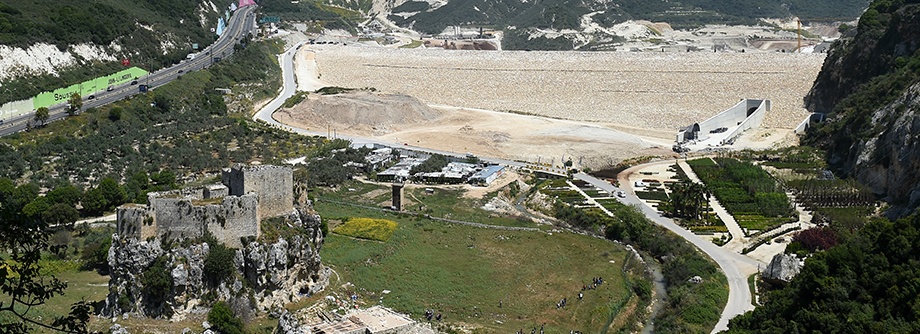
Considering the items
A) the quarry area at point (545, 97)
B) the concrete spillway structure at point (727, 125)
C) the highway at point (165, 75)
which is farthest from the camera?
the quarry area at point (545, 97)

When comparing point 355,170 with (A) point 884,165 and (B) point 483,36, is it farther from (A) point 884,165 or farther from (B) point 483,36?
(B) point 483,36

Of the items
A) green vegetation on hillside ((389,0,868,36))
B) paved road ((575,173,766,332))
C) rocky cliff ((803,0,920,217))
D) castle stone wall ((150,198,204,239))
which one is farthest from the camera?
green vegetation on hillside ((389,0,868,36))

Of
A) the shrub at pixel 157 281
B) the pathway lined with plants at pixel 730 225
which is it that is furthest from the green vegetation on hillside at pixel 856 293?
the shrub at pixel 157 281

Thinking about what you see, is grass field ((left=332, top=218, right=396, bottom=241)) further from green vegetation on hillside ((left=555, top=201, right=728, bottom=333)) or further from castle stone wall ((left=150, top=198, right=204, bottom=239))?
castle stone wall ((left=150, top=198, right=204, bottom=239))

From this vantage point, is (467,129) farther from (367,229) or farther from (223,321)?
(223,321)

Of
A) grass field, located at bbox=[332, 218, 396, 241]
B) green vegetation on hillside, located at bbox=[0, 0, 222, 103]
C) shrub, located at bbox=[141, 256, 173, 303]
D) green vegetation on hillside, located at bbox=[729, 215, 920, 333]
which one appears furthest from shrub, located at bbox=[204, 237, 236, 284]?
green vegetation on hillside, located at bbox=[0, 0, 222, 103]

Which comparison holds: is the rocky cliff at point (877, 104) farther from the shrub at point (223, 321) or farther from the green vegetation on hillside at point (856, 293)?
the shrub at point (223, 321)

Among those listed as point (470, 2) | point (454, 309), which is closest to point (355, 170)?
point (454, 309)
